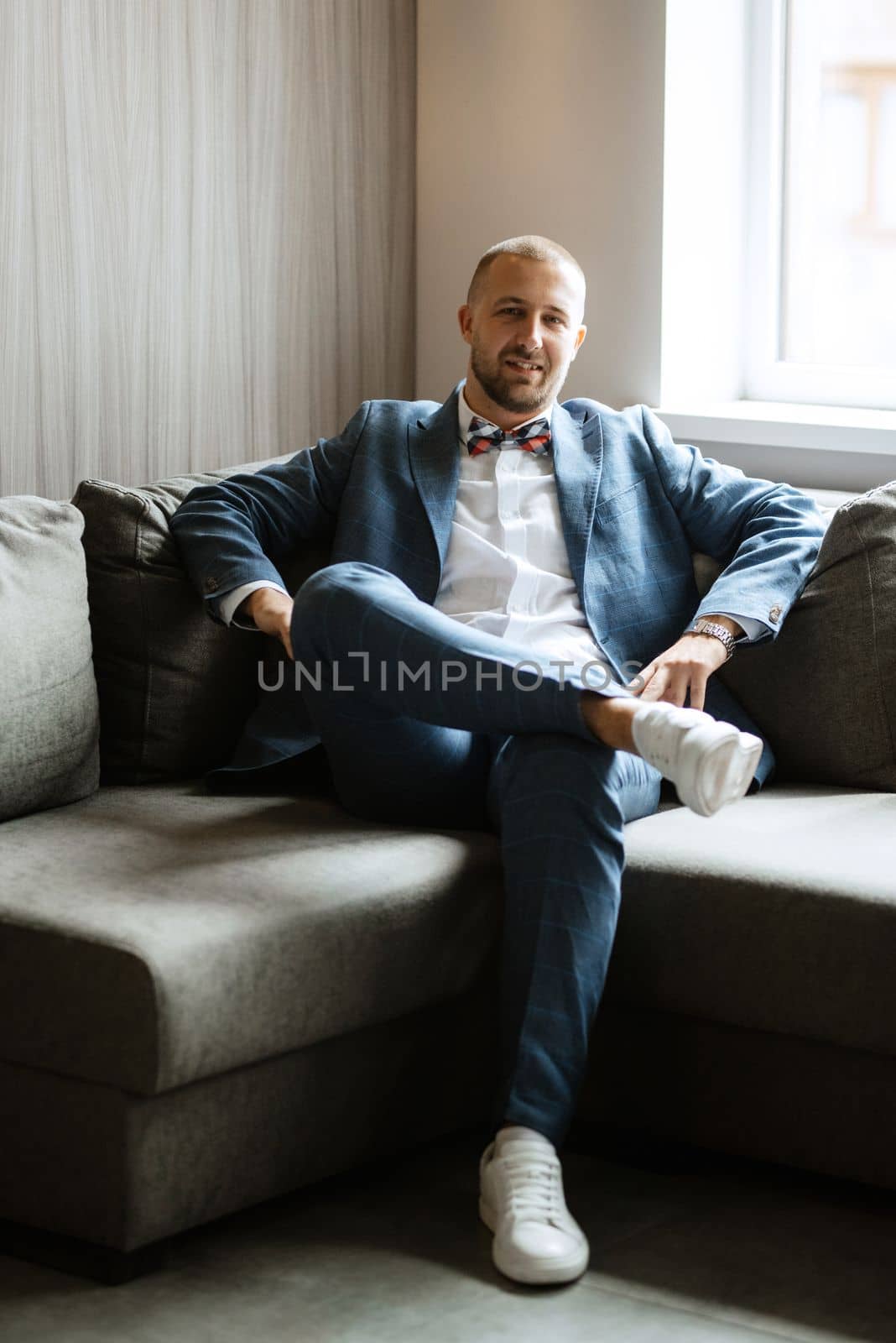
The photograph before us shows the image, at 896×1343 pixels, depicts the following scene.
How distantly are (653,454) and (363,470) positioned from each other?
469 mm

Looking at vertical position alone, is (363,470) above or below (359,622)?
above

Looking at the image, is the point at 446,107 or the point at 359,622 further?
the point at 446,107

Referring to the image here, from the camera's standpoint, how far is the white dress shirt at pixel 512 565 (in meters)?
2.47

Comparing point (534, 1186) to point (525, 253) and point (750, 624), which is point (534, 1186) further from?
point (525, 253)

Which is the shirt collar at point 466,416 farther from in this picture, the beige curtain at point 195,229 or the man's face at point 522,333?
the beige curtain at point 195,229

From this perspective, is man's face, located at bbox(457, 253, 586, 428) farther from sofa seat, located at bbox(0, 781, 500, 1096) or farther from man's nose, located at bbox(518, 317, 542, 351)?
sofa seat, located at bbox(0, 781, 500, 1096)

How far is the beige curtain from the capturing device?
2.79 m

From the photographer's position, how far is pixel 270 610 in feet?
7.81

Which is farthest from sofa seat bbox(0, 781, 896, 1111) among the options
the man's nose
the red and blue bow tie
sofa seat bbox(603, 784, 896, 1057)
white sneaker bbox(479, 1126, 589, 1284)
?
the man's nose

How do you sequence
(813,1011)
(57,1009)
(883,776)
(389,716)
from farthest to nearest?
(883,776) → (389,716) → (813,1011) → (57,1009)

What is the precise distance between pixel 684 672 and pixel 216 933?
2.74ft

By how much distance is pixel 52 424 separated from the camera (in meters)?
2.87

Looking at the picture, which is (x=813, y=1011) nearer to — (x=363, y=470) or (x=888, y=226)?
(x=363, y=470)

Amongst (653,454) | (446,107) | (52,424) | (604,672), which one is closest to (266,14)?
A: (446,107)
